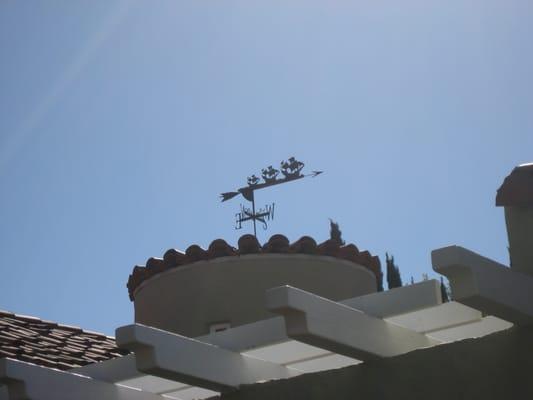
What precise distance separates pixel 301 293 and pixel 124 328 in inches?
52.4

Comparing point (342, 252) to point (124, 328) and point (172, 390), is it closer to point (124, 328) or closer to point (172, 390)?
point (172, 390)

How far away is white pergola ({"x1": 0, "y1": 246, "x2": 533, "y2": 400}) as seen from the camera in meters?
6.07

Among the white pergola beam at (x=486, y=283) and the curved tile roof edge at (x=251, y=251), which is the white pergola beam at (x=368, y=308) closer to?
the white pergola beam at (x=486, y=283)

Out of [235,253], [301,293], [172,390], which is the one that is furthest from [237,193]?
[301,293]

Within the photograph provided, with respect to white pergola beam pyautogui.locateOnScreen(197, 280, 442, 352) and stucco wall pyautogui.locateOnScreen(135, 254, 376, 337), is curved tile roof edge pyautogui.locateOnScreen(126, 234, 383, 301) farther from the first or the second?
white pergola beam pyautogui.locateOnScreen(197, 280, 442, 352)

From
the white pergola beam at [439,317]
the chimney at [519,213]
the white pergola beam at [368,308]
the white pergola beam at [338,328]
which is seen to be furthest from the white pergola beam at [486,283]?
the white pergola beam at [338,328]

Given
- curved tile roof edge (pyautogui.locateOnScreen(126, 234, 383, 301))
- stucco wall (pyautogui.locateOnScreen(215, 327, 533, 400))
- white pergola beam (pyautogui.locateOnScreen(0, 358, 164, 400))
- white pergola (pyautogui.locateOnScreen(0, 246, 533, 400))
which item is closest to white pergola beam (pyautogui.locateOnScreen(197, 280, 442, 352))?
white pergola (pyautogui.locateOnScreen(0, 246, 533, 400))

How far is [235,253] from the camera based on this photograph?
42.2 feet

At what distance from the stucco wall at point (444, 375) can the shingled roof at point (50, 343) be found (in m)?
3.61

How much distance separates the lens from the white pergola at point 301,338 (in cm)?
607

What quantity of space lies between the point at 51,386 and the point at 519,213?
391cm

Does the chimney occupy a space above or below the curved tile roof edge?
below

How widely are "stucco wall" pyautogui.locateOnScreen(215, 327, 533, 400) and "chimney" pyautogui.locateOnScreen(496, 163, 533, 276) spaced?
1.55ft

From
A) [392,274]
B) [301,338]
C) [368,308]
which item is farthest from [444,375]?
[392,274]
